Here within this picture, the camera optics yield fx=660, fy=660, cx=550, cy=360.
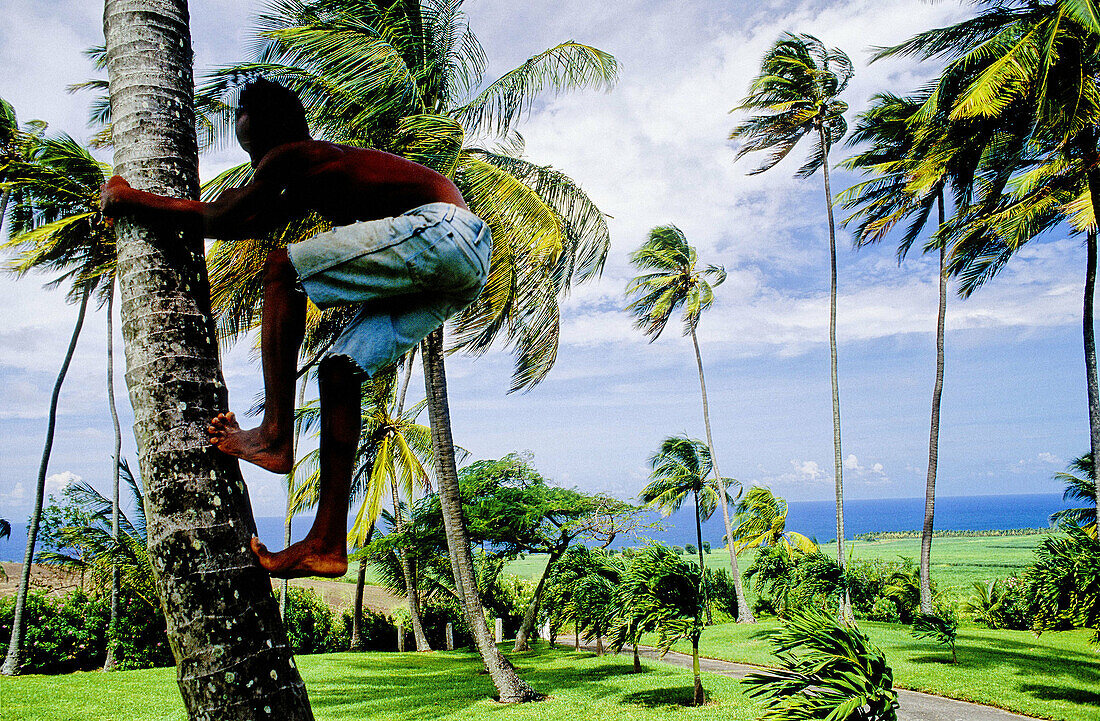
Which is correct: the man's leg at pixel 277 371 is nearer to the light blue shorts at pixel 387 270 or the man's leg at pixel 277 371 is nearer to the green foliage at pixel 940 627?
the light blue shorts at pixel 387 270

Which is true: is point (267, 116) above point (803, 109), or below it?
below

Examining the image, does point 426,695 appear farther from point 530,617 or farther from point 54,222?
point 54,222

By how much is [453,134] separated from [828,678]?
811 cm

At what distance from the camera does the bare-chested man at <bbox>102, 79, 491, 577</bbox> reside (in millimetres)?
1851

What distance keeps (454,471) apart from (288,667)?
32.6ft

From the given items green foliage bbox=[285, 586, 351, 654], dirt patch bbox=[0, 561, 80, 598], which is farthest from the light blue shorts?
green foliage bbox=[285, 586, 351, 654]

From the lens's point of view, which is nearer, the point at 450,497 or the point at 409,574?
the point at 450,497

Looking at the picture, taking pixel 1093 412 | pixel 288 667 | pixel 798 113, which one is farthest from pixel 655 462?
pixel 288 667

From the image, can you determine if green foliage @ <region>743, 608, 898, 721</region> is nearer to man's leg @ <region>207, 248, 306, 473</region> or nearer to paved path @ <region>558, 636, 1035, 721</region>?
man's leg @ <region>207, 248, 306, 473</region>

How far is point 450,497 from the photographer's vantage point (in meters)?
11.4

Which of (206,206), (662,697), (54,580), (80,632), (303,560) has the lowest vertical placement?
(662,697)

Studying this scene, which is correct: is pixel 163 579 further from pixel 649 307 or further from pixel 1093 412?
pixel 649 307

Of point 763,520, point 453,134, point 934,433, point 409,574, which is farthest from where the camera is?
point 763,520

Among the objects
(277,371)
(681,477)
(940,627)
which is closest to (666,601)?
(940,627)
